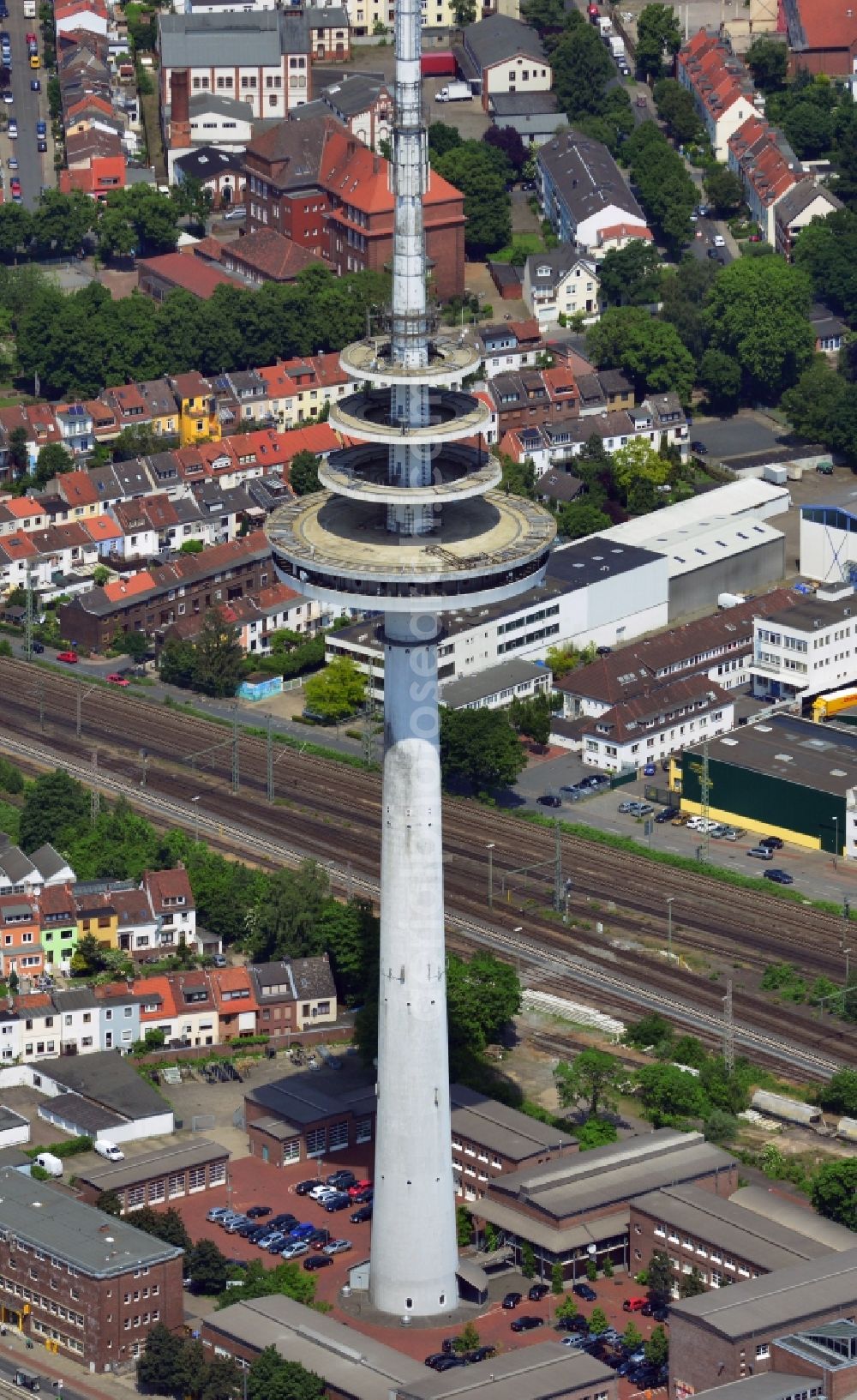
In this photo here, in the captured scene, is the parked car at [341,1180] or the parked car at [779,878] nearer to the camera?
the parked car at [341,1180]

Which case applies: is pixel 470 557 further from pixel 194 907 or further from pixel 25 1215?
pixel 194 907

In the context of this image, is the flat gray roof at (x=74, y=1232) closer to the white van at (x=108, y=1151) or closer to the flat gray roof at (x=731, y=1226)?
the white van at (x=108, y=1151)

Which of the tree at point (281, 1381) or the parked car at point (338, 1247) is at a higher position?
the tree at point (281, 1381)

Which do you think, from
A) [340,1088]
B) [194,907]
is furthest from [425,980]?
[194,907]

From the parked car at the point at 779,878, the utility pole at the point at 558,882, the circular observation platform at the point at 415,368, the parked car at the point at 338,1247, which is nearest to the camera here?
the circular observation platform at the point at 415,368

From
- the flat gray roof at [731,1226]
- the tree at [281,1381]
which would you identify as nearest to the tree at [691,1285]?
the flat gray roof at [731,1226]

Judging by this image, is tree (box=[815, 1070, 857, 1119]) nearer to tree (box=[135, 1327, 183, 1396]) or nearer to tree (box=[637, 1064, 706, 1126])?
tree (box=[637, 1064, 706, 1126])

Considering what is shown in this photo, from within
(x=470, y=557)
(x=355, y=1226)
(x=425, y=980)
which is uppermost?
(x=470, y=557)
